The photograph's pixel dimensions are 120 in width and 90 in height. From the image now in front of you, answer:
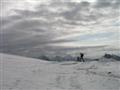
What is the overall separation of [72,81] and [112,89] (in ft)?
7.94

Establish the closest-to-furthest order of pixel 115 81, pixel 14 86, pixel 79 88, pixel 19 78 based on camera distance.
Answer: pixel 14 86, pixel 79 88, pixel 19 78, pixel 115 81

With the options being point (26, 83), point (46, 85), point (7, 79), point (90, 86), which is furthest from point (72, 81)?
point (7, 79)

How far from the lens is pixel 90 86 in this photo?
12.5 m

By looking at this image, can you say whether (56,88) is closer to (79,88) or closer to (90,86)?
(79,88)

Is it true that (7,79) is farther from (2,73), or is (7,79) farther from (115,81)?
(115,81)

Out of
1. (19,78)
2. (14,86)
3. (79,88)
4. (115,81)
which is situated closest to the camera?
(14,86)

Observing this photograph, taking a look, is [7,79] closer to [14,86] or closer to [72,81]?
[14,86]

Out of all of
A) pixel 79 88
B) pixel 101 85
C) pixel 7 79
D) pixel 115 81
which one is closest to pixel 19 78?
pixel 7 79

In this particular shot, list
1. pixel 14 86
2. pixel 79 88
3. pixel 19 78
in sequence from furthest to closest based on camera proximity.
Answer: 1. pixel 19 78
2. pixel 79 88
3. pixel 14 86

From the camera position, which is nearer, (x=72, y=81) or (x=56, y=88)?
(x=56, y=88)

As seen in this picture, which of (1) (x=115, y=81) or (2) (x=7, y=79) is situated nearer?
(2) (x=7, y=79)

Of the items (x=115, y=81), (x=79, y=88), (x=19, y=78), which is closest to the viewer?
(x=79, y=88)

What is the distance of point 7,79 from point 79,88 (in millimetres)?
3892

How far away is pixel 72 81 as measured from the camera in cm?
1345
